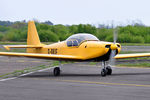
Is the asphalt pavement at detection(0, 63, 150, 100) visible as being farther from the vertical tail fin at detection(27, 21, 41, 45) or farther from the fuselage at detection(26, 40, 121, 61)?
the vertical tail fin at detection(27, 21, 41, 45)

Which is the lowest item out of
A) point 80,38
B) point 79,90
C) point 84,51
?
point 79,90

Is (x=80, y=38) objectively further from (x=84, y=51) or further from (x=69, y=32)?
(x=69, y=32)

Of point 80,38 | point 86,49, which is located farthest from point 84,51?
point 80,38

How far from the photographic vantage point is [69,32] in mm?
56750

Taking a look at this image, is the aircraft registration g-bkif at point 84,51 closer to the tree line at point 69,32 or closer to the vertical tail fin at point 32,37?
the vertical tail fin at point 32,37

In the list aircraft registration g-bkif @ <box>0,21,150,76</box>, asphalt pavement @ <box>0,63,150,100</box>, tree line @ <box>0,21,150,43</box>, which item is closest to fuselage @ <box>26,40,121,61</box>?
aircraft registration g-bkif @ <box>0,21,150,76</box>

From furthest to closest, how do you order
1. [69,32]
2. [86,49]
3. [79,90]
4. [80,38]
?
1. [69,32]
2. [80,38]
3. [86,49]
4. [79,90]

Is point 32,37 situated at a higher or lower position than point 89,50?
higher

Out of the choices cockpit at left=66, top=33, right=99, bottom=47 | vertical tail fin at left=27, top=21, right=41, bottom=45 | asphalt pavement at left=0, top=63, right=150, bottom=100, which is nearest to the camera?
asphalt pavement at left=0, top=63, right=150, bottom=100

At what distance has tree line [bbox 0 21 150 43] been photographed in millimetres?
49656

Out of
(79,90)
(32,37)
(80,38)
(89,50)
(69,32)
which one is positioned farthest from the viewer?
(69,32)

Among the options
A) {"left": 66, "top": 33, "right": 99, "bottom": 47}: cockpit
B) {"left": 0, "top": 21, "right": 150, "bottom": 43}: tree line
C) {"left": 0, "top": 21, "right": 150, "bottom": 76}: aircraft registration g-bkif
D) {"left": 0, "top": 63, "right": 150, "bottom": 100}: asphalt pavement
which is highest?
{"left": 0, "top": 21, "right": 150, "bottom": 43}: tree line

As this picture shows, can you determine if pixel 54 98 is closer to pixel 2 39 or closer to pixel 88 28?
pixel 2 39

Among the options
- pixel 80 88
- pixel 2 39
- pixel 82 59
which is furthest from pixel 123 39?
pixel 80 88
